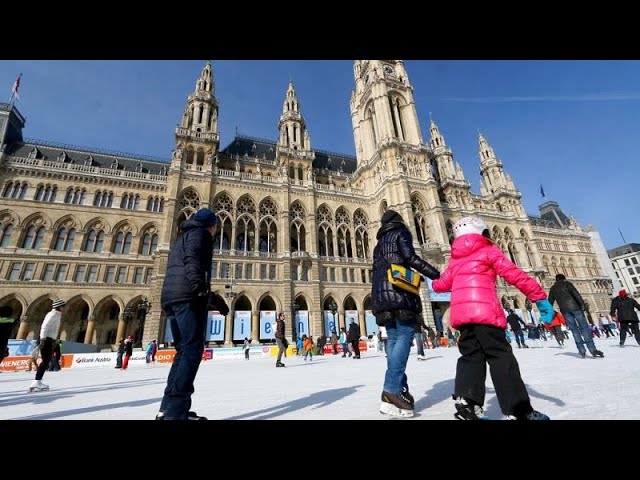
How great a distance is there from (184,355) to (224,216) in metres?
26.2

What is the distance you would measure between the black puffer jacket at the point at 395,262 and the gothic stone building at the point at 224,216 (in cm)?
2106

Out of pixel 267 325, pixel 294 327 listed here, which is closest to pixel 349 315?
pixel 294 327

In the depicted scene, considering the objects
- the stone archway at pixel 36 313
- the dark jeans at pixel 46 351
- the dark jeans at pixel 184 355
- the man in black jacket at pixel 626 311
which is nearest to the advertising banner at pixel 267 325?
the stone archway at pixel 36 313

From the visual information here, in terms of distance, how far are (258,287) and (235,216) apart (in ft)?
23.3

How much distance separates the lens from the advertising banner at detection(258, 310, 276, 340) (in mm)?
24406

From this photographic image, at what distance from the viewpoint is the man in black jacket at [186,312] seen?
2779mm

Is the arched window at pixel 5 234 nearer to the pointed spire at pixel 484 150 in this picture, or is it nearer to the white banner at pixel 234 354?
the white banner at pixel 234 354

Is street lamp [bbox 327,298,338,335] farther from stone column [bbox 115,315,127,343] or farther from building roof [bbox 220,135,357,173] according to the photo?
building roof [bbox 220,135,357,173]

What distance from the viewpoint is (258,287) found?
83.6 feet

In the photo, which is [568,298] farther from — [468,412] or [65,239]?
[65,239]
